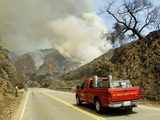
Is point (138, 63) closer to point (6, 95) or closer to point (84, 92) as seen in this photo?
point (6, 95)

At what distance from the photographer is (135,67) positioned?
41281 mm

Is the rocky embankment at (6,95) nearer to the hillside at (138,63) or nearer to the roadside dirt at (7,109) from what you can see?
the roadside dirt at (7,109)

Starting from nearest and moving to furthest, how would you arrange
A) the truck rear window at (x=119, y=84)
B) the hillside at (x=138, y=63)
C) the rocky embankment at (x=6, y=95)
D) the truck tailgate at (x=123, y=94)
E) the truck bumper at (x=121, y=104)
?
the truck tailgate at (x=123, y=94)
the truck bumper at (x=121, y=104)
the truck rear window at (x=119, y=84)
the rocky embankment at (x=6, y=95)
the hillside at (x=138, y=63)

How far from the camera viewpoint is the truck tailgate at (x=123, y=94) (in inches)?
758

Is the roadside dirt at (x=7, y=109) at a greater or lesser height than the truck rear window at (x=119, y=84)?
lesser

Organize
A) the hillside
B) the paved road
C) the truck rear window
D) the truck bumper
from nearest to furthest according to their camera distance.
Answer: the paved road, the truck bumper, the truck rear window, the hillside

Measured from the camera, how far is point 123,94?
19516mm

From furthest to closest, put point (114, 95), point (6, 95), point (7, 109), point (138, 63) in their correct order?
point (138, 63) < point (6, 95) < point (7, 109) < point (114, 95)

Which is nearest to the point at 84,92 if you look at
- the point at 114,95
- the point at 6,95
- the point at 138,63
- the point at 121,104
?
the point at 121,104

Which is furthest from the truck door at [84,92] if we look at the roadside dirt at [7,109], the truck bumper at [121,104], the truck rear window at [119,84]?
the truck bumper at [121,104]

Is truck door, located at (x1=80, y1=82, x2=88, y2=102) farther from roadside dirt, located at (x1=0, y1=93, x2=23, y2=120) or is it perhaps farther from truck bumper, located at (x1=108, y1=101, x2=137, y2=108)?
truck bumper, located at (x1=108, y1=101, x2=137, y2=108)

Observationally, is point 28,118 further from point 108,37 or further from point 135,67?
point 108,37

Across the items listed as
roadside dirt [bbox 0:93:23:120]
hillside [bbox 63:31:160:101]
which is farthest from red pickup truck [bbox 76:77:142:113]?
hillside [bbox 63:31:160:101]

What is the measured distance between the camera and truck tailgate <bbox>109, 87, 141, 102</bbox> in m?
19.3
